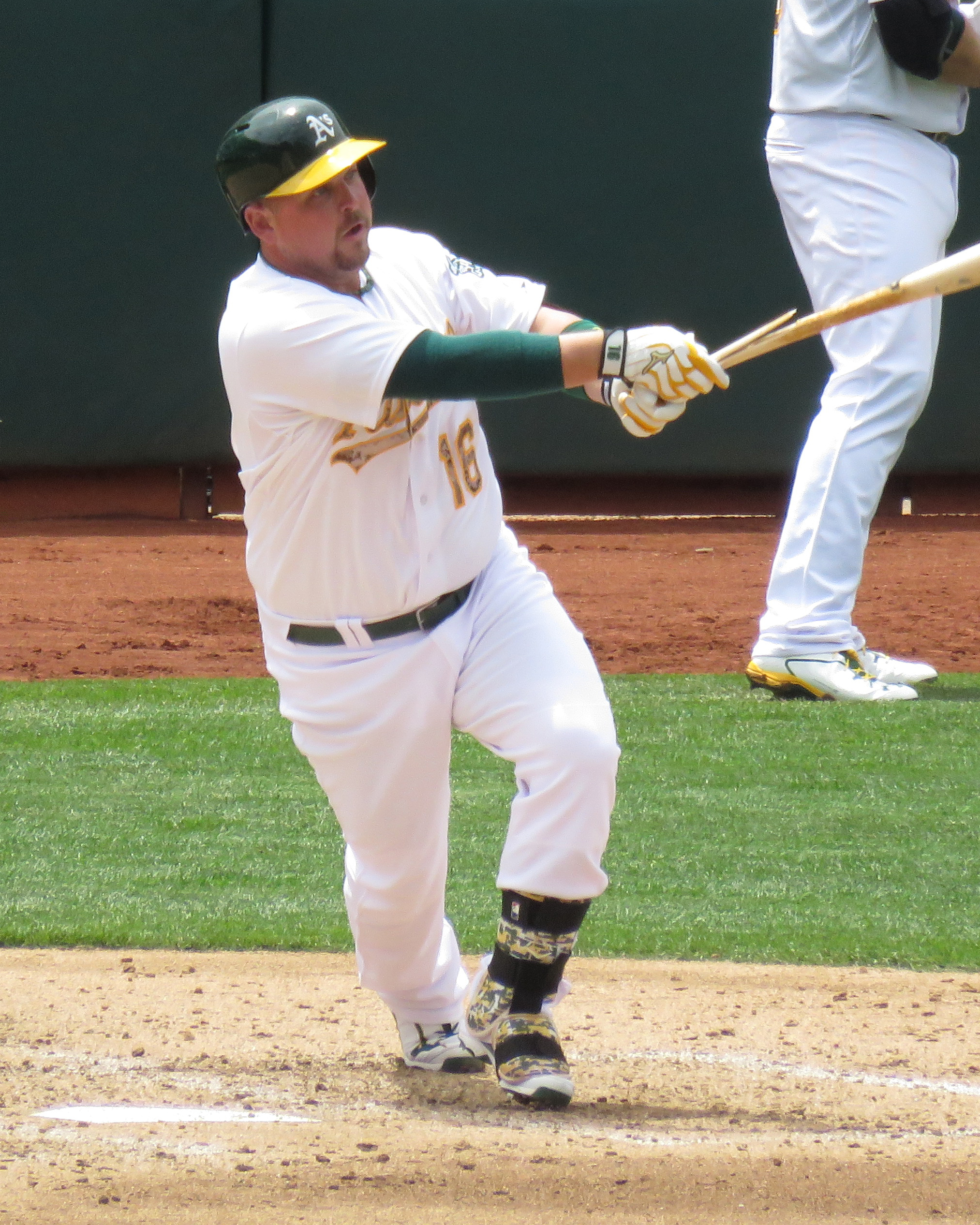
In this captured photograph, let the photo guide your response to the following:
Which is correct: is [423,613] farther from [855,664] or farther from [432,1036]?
[855,664]

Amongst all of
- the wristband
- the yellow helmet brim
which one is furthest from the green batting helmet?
the wristband

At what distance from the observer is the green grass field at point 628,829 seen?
3352 millimetres

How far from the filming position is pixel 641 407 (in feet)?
7.90

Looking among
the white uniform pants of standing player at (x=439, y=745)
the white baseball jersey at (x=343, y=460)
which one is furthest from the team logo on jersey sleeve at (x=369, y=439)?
the white uniform pants of standing player at (x=439, y=745)

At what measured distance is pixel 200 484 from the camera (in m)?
9.56

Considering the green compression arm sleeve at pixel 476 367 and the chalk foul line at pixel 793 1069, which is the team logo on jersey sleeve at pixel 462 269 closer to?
the green compression arm sleeve at pixel 476 367

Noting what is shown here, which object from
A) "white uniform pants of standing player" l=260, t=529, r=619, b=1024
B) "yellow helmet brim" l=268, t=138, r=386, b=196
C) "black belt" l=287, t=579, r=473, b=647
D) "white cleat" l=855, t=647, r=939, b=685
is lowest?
"white cleat" l=855, t=647, r=939, b=685

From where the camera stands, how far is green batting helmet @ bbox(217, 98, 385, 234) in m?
2.50

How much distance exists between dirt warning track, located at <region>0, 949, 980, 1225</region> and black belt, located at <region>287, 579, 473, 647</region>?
661mm

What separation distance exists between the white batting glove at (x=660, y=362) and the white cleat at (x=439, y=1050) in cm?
106

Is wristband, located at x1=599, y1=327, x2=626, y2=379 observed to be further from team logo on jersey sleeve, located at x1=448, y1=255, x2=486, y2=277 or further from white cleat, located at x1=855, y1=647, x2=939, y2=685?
white cleat, located at x1=855, y1=647, x2=939, y2=685

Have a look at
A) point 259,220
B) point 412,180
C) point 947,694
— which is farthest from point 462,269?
point 412,180

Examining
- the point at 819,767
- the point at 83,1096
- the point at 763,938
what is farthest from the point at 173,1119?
the point at 819,767

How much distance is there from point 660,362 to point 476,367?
25 centimetres
